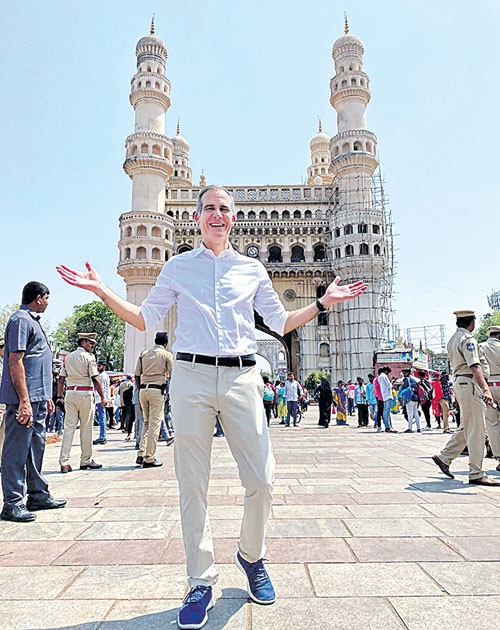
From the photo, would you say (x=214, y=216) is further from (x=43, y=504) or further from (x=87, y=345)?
(x=87, y=345)

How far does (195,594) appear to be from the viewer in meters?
2.24

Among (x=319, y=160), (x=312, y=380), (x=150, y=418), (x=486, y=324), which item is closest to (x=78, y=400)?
(x=150, y=418)

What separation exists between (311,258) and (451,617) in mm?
38405

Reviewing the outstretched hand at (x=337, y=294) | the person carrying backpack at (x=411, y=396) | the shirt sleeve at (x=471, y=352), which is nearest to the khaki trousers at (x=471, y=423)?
the shirt sleeve at (x=471, y=352)

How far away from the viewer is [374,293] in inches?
1431

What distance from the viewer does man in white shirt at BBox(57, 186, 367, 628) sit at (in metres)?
2.41

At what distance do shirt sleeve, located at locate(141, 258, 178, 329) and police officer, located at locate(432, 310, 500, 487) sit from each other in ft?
13.1

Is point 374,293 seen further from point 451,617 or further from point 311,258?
point 451,617

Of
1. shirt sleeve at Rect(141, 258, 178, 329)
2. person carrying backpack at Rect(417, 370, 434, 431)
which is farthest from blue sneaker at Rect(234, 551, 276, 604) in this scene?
person carrying backpack at Rect(417, 370, 434, 431)

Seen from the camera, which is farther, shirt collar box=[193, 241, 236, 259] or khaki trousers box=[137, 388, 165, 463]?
khaki trousers box=[137, 388, 165, 463]

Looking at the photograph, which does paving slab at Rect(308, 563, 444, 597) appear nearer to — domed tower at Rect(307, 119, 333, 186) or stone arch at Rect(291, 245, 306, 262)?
stone arch at Rect(291, 245, 306, 262)

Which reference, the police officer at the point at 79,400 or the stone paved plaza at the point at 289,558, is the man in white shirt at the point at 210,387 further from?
the police officer at the point at 79,400

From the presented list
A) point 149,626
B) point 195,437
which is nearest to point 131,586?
point 149,626

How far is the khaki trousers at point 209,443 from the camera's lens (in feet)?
7.97
